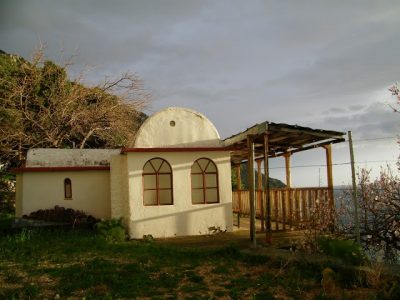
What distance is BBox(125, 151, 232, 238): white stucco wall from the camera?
13031 millimetres

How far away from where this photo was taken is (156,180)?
Answer: 13445 mm

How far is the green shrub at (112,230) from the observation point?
12.2 m

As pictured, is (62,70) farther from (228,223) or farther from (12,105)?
(228,223)

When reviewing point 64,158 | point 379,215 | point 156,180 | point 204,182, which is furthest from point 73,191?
point 379,215

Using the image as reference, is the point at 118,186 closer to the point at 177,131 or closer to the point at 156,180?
Result: the point at 156,180

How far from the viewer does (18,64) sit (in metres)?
27.5

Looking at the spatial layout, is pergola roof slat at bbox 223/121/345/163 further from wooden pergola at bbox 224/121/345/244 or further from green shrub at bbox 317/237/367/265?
green shrub at bbox 317/237/367/265

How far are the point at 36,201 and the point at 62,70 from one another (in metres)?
14.0

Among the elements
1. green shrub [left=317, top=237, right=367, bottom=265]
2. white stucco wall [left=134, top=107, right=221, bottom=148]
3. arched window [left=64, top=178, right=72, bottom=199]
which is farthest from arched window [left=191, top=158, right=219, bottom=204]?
green shrub [left=317, top=237, right=367, bottom=265]

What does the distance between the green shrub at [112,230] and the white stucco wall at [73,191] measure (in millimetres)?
2237

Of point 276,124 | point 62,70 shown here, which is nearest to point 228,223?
point 276,124

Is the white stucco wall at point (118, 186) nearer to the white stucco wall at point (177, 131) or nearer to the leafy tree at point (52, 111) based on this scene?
the white stucco wall at point (177, 131)

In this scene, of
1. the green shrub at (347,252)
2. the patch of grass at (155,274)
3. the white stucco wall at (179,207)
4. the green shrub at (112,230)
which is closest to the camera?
the patch of grass at (155,274)

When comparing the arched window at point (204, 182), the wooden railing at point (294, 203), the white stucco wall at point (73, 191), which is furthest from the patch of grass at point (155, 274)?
the white stucco wall at point (73, 191)
